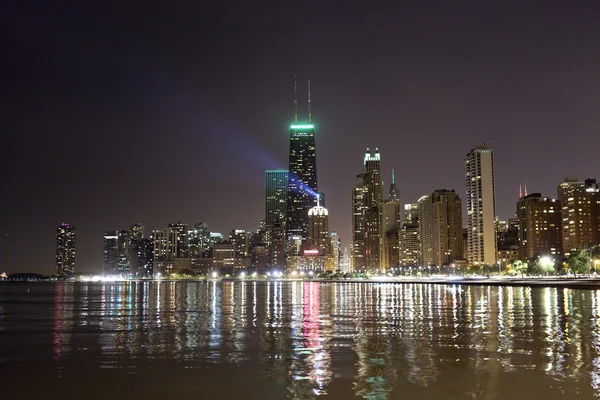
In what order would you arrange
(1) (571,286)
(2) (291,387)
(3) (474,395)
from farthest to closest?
(1) (571,286) < (2) (291,387) < (3) (474,395)

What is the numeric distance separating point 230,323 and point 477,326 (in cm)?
1670

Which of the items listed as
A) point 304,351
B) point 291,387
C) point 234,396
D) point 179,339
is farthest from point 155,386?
point 179,339

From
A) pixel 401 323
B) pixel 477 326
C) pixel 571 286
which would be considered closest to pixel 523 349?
pixel 477 326

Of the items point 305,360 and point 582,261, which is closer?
point 305,360

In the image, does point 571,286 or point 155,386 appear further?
point 571,286

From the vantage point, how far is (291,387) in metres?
20.0

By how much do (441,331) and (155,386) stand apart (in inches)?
824

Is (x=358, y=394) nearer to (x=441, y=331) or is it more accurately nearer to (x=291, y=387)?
(x=291, y=387)

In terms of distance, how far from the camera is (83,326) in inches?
1658

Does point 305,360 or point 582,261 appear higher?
point 582,261

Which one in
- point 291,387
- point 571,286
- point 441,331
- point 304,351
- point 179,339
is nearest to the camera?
point 291,387

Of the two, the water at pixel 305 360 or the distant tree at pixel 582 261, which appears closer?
the water at pixel 305 360

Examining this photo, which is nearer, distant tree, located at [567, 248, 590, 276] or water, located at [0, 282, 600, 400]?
water, located at [0, 282, 600, 400]

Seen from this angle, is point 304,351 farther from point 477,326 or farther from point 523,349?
point 477,326
